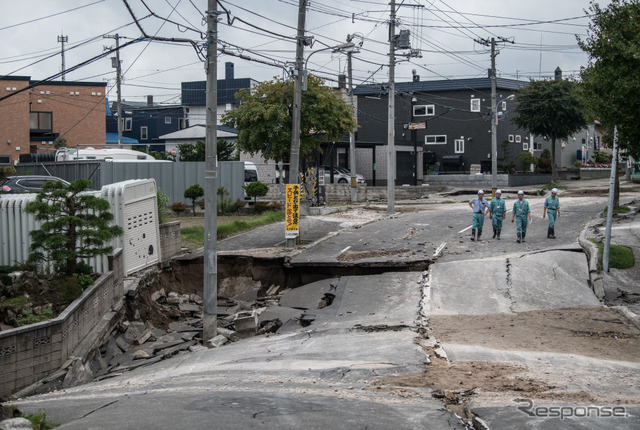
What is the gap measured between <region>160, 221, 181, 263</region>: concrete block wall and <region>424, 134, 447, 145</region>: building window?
4108cm

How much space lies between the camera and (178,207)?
3058 cm

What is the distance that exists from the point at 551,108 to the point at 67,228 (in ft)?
133

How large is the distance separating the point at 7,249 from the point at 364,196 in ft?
89.0

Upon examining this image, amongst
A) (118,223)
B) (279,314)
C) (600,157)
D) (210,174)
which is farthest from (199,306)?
(600,157)

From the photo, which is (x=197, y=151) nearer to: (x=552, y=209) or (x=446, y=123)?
(x=446, y=123)

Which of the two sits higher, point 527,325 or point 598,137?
point 598,137

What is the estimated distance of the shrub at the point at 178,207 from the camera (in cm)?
3059

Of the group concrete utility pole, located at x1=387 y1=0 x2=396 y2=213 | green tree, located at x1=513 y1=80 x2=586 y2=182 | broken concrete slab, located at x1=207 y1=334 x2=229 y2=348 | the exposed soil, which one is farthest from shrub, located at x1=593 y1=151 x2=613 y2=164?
broken concrete slab, located at x1=207 y1=334 x2=229 y2=348

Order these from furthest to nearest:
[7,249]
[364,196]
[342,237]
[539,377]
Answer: [364,196] < [342,237] < [7,249] < [539,377]

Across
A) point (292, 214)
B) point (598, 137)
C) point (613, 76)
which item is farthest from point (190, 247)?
point (598, 137)

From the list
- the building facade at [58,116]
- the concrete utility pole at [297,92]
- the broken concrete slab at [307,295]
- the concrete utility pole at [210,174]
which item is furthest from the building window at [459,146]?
the concrete utility pole at [210,174]

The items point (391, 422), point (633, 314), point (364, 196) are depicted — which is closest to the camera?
→ point (391, 422)

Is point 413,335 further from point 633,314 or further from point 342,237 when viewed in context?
point 342,237

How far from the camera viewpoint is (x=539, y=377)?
9.40 meters
